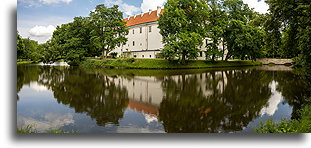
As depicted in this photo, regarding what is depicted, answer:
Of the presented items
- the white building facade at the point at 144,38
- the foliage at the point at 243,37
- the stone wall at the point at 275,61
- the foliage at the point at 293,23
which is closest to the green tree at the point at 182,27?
the foliage at the point at 243,37

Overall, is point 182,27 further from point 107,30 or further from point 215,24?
point 107,30

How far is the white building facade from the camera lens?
26039 mm

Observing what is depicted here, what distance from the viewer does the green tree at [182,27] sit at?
19.5 meters

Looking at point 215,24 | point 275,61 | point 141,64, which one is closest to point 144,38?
point 141,64

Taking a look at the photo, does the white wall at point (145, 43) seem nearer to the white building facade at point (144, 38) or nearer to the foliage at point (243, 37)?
the white building facade at point (144, 38)

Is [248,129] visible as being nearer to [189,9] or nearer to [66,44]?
[189,9]

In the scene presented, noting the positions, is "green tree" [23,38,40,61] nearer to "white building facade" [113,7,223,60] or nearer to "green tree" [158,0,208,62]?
"green tree" [158,0,208,62]

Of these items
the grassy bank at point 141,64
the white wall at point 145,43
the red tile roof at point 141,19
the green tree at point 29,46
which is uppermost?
the red tile roof at point 141,19

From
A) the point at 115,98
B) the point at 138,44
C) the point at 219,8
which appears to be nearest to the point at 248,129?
the point at 115,98

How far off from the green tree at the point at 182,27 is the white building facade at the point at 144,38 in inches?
189

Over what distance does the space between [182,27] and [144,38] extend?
8192 millimetres

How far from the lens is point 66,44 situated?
24109mm

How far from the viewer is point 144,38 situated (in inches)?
1094

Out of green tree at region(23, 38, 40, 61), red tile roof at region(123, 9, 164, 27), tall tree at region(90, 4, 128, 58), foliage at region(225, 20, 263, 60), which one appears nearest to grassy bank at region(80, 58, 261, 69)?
tall tree at region(90, 4, 128, 58)
